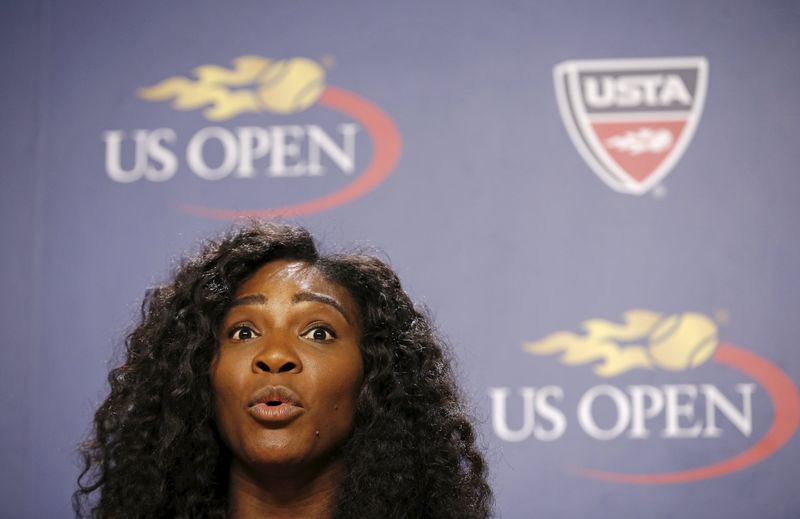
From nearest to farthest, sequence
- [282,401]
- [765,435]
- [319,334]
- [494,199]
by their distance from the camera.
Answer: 1. [282,401]
2. [319,334]
3. [765,435]
4. [494,199]

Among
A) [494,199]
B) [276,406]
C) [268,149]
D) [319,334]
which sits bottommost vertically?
[276,406]

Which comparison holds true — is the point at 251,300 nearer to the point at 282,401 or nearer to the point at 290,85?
the point at 282,401

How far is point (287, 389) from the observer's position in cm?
167

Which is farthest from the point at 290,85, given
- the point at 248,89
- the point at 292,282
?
the point at 292,282

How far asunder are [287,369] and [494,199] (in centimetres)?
109

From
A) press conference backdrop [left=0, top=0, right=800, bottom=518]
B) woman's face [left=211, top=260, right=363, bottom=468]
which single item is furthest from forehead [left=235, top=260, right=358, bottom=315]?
press conference backdrop [left=0, top=0, right=800, bottom=518]

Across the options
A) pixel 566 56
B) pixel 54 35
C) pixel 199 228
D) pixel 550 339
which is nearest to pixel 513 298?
pixel 550 339

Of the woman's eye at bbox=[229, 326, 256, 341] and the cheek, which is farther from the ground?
the woman's eye at bbox=[229, 326, 256, 341]

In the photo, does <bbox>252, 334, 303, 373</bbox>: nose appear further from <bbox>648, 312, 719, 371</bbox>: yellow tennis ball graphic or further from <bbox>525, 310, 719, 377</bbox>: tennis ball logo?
<bbox>648, 312, 719, 371</bbox>: yellow tennis ball graphic

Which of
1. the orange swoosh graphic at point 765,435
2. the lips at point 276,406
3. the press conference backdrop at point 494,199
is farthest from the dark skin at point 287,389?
the orange swoosh graphic at point 765,435

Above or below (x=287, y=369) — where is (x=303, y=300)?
above

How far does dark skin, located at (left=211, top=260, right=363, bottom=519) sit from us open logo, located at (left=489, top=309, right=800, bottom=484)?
855mm

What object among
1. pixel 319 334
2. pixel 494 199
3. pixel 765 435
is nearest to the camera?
pixel 319 334

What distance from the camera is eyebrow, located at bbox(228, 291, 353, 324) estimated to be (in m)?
1.79
